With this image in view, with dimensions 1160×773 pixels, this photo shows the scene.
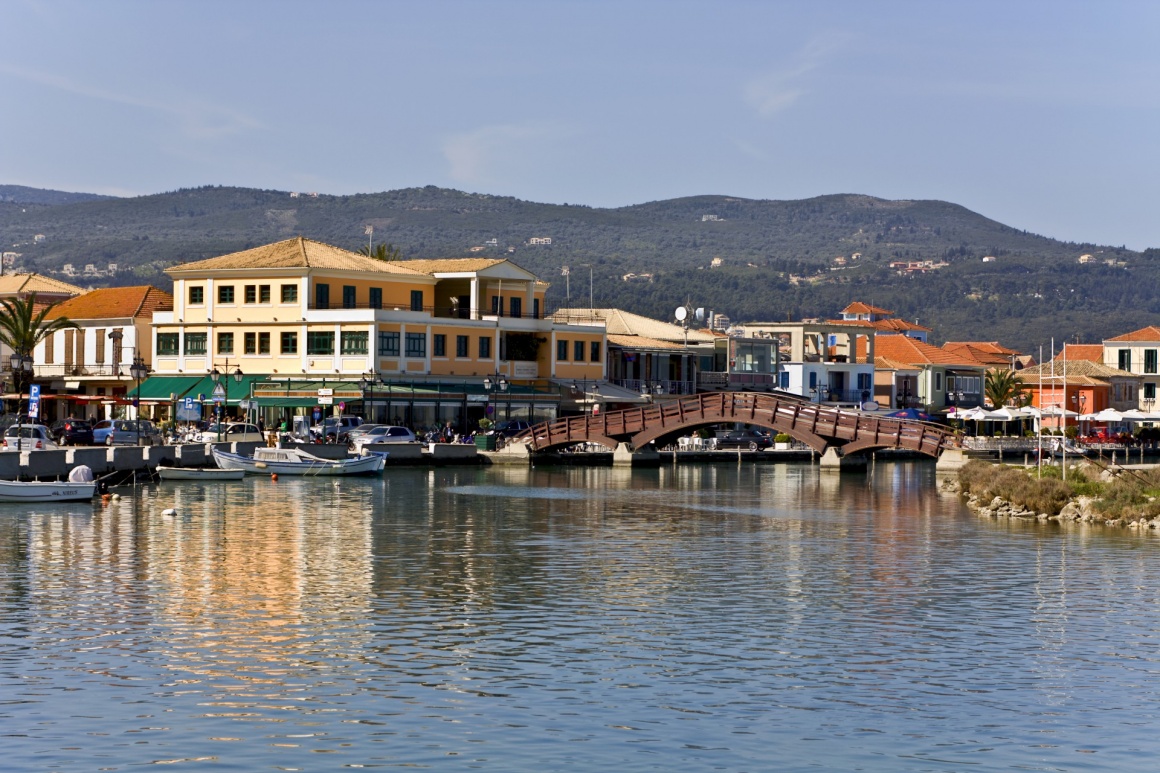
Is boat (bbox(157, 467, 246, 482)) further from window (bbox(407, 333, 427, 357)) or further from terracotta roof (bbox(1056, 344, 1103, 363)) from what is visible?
terracotta roof (bbox(1056, 344, 1103, 363))

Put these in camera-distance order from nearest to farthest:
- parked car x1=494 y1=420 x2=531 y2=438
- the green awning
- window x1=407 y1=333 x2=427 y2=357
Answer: parked car x1=494 y1=420 x2=531 y2=438, the green awning, window x1=407 y1=333 x2=427 y2=357

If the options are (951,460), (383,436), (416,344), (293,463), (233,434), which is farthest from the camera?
(416,344)

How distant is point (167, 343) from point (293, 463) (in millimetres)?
31269

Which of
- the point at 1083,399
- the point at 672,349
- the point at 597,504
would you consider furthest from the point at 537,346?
the point at 1083,399

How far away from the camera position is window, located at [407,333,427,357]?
100963 mm

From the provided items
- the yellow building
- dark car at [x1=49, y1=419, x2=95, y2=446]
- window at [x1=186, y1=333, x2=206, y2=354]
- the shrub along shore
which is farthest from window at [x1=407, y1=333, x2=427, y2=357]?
the shrub along shore

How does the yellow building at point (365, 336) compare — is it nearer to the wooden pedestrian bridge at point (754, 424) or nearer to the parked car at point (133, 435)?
the wooden pedestrian bridge at point (754, 424)

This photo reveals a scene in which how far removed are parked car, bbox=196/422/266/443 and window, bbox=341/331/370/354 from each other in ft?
33.2

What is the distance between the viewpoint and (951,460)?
83312 mm

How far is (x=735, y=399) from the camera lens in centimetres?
9069

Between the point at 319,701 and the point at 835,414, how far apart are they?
6736 cm

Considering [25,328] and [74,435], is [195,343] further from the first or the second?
[74,435]

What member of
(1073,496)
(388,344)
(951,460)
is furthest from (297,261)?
(1073,496)

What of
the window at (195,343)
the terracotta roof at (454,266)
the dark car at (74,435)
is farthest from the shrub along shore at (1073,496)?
the window at (195,343)
